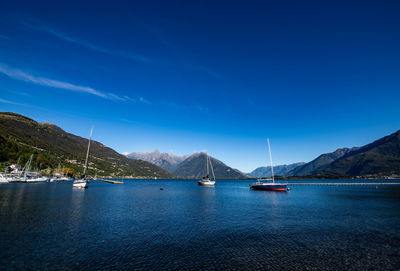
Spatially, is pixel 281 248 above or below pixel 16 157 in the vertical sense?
below

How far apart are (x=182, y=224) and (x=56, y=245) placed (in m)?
16.6

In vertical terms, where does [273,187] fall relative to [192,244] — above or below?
above

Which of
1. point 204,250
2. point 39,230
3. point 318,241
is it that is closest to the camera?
point 204,250

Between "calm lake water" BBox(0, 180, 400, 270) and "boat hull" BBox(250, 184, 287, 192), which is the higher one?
"boat hull" BBox(250, 184, 287, 192)

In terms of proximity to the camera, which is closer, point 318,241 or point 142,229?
point 318,241

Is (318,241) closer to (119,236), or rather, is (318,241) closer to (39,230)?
(119,236)

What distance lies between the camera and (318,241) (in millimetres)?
23312

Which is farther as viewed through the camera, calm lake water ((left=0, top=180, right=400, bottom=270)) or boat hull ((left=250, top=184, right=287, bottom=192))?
boat hull ((left=250, top=184, right=287, bottom=192))

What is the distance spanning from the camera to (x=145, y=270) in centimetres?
1551

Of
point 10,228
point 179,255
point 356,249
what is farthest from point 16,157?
point 356,249

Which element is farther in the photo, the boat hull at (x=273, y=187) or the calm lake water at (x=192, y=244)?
the boat hull at (x=273, y=187)

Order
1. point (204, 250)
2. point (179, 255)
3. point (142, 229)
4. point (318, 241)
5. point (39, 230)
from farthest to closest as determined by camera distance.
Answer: point (142, 229)
point (39, 230)
point (318, 241)
point (204, 250)
point (179, 255)

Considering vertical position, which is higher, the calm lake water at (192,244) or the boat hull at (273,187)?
the boat hull at (273,187)

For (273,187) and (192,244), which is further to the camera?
(273,187)
